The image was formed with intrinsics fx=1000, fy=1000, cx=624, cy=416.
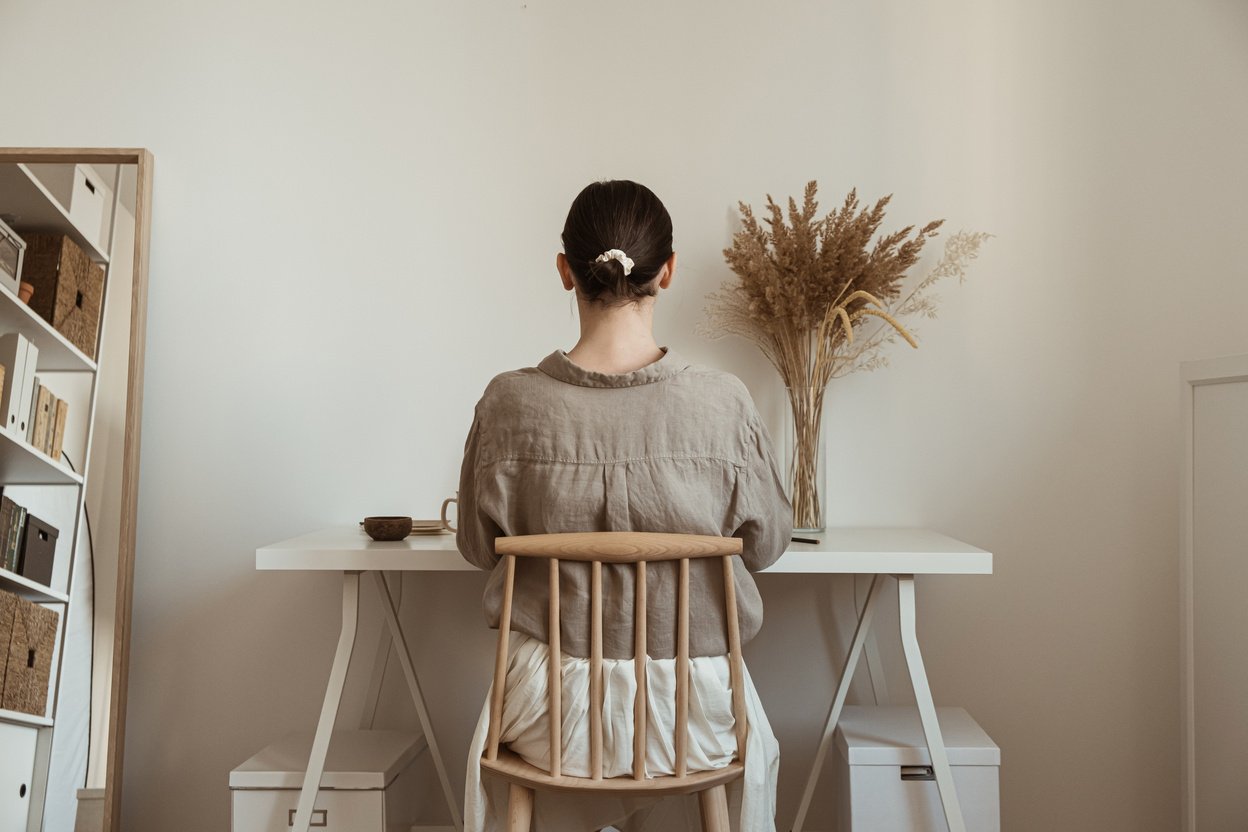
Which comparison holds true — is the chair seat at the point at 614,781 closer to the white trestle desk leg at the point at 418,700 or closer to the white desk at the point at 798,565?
the white desk at the point at 798,565

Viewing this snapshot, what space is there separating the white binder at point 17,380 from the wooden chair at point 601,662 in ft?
4.71

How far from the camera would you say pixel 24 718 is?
85.5 inches

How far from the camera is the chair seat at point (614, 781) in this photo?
1.35 meters

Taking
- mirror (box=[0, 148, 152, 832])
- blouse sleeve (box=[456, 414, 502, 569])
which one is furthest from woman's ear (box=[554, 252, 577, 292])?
mirror (box=[0, 148, 152, 832])

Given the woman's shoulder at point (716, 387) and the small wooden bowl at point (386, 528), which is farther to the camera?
the small wooden bowl at point (386, 528)

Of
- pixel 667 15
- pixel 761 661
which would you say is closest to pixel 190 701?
pixel 761 661

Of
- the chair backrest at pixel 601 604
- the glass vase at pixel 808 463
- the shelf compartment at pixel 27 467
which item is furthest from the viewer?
the shelf compartment at pixel 27 467

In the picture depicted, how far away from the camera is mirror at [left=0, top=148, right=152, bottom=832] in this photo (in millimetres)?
2191

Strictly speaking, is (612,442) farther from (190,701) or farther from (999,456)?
(190,701)

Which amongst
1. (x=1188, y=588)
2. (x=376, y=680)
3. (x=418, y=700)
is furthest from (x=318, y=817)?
(x=1188, y=588)

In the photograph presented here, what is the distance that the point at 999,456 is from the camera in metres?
2.26

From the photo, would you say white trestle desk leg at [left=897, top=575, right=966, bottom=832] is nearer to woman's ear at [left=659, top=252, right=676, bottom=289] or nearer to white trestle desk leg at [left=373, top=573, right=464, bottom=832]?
woman's ear at [left=659, top=252, right=676, bottom=289]

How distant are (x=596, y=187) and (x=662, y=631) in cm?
66

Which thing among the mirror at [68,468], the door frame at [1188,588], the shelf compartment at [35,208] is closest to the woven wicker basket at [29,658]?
the mirror at [68,468]
